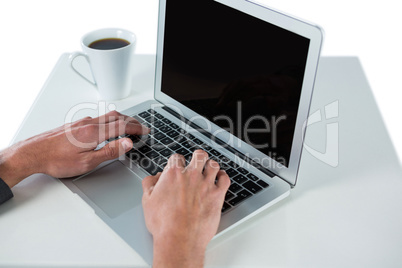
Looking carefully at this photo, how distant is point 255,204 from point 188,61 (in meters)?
0.40

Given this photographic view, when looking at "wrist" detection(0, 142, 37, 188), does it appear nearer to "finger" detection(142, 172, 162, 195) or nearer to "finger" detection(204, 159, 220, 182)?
"finger" detection(142, 172, 162, 195)

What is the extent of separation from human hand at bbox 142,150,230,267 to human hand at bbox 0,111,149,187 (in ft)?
0.52

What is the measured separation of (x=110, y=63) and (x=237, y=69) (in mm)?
406

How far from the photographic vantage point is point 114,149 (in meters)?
1.03

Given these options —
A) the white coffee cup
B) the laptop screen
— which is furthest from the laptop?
the white coffee cup

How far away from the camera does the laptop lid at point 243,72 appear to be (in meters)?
0.88

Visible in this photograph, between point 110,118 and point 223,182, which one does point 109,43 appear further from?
point 223,182

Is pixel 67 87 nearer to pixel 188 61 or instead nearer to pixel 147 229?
pixel 188 61

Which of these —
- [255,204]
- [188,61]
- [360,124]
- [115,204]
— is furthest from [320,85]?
[115,204]

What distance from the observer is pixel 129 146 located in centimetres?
103

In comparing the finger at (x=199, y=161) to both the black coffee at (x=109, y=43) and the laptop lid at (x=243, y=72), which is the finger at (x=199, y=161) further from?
the black coffee at (x=109, y=43)

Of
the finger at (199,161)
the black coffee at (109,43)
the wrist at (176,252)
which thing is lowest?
the wrist at (176,252)

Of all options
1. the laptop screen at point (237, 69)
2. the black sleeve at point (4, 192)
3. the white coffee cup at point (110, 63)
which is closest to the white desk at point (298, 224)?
the black sleeve at point (4, 192)

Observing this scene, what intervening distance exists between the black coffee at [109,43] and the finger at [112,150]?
35 cm
